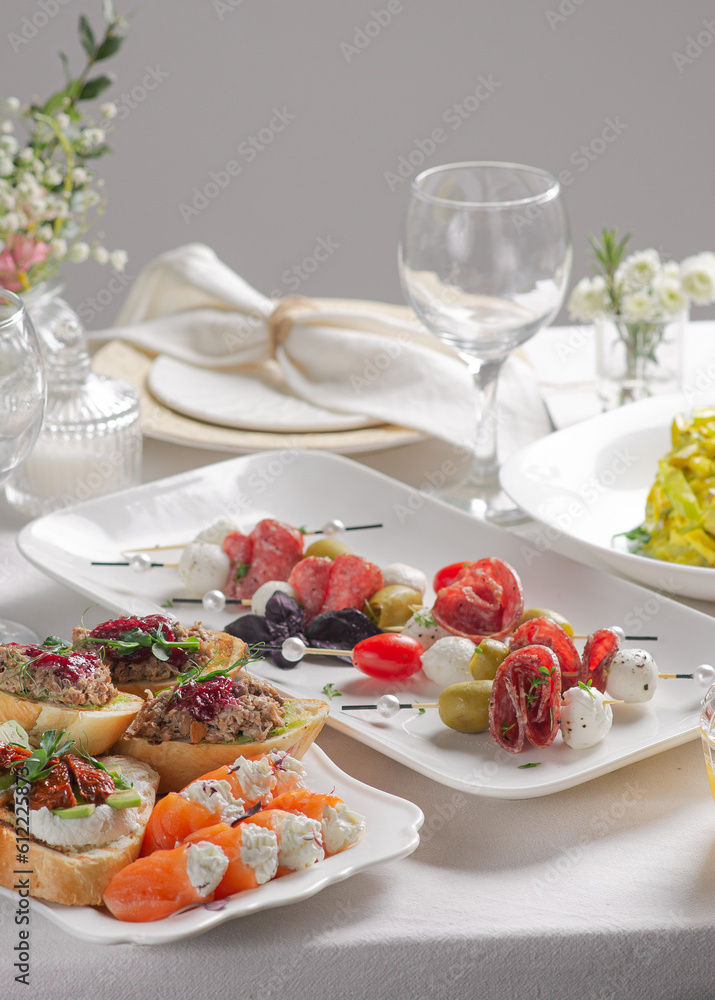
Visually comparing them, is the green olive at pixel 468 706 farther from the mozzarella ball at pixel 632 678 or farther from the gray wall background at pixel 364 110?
the gray wall background at pixel 364 110

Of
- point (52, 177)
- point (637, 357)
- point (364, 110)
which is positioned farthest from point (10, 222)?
point (364, 110)

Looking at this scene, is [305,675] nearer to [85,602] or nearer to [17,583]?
[85,602]

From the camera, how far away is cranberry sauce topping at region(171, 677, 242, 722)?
0.90 m

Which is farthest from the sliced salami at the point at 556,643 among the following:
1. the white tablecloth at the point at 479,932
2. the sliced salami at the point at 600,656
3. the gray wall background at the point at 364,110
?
the gray wall background at the point at 364,110

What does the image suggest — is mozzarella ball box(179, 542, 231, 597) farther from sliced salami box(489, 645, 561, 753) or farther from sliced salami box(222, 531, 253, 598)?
sliced salami box(489, 645, 561, 753)

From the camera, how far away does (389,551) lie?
57.0 inches

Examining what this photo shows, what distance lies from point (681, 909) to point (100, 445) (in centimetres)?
105

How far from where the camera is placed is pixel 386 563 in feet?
4.66

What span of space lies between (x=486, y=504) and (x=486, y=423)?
0.12 meters

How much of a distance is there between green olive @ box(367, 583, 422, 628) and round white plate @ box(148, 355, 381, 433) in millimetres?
542

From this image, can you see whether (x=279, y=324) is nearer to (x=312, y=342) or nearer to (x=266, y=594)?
(x=312, y=342)

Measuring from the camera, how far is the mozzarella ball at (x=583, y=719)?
37.5 inches

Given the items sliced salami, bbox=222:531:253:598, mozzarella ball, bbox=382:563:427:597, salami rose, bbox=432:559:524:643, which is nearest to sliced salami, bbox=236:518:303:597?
sliced salami, bbox=222:531:253:598

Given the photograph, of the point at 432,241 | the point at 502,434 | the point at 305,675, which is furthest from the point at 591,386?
the point at 305,675
